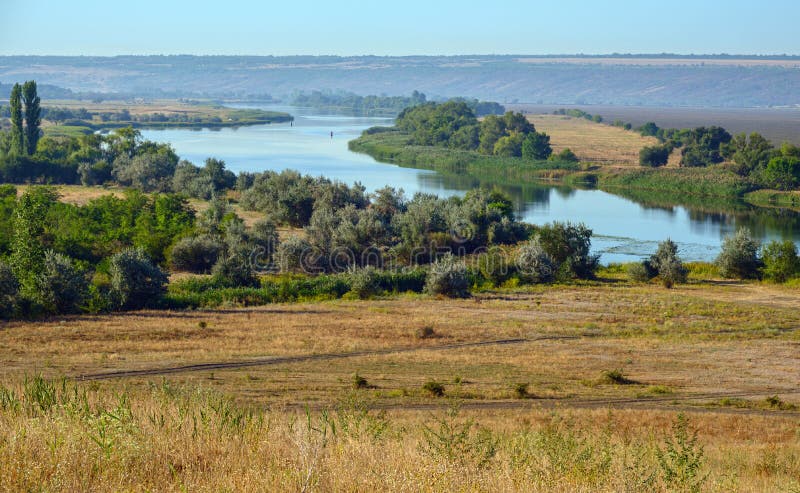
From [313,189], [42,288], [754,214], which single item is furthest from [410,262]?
[754,214]

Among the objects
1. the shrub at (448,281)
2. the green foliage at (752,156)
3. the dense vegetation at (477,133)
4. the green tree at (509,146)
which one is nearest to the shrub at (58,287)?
the shrub at (448,281)

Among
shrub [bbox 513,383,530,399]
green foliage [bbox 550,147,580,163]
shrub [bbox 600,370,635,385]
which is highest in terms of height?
green foliage [bbox 550,147,580,163]

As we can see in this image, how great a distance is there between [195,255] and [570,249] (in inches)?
528

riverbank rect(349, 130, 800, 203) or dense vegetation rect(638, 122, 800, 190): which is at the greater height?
dense vegetation rect(638, 122, 800, 190)

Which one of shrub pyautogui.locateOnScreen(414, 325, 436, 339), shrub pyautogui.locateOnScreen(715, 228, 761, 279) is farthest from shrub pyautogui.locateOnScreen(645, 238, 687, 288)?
shrub pyautogui.locateOnScreen(414, 325, 436, 339)

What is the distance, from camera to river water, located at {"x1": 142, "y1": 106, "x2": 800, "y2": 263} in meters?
39.8

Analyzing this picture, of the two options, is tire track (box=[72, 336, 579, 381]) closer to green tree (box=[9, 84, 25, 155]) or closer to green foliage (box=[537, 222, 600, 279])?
green foliage (box=[537, 222, 600, 279])

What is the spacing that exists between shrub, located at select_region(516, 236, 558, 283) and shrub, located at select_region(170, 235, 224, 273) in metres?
10.5

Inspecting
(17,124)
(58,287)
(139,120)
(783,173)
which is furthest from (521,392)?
(139,120)

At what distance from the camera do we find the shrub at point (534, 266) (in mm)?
29469

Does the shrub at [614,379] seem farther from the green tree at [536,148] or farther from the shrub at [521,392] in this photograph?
the green tree at [536,148]

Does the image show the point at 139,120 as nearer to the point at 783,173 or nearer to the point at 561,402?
the point at 783,173

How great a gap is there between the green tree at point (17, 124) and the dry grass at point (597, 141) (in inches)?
1722

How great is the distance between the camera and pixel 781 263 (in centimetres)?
3008
